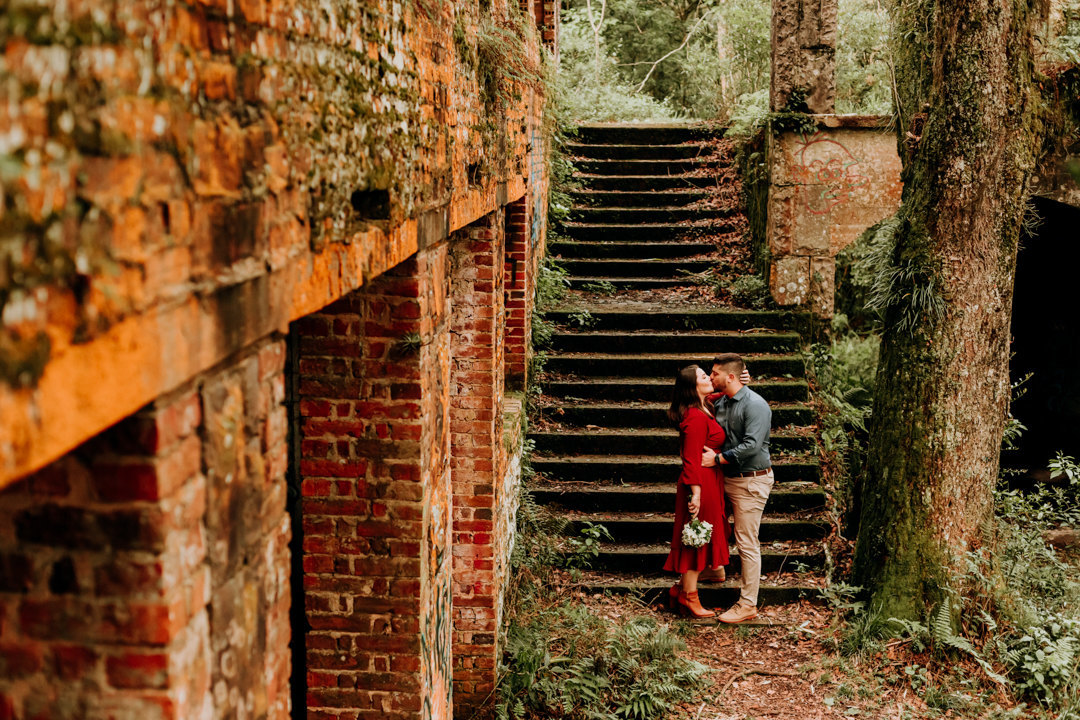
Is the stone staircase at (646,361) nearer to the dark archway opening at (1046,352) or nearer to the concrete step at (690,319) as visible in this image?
the concrete step at (690,319)

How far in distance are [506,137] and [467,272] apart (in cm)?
100

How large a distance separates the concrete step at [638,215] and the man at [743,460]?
17.1 feet

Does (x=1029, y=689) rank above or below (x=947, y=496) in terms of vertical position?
below

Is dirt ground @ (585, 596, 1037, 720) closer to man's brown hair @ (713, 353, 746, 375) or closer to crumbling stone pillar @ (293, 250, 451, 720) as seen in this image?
man's brown hair @ (713, 353, 746, 375)

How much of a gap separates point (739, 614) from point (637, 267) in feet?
17.4

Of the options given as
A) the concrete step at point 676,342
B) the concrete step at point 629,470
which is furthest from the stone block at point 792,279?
the concrete step at point 629,470

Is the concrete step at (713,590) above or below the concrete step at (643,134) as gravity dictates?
below

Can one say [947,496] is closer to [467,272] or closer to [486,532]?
[486,532]

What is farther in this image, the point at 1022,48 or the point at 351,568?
the point at 1022,48

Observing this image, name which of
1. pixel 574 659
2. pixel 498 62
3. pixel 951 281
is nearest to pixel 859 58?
pixel 951 281

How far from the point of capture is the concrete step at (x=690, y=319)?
10328mm

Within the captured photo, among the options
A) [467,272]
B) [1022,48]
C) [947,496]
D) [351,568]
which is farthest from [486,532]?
[1022,48]

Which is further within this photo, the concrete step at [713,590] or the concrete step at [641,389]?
the concrete step at [641,389]

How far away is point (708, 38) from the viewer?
20141mm
